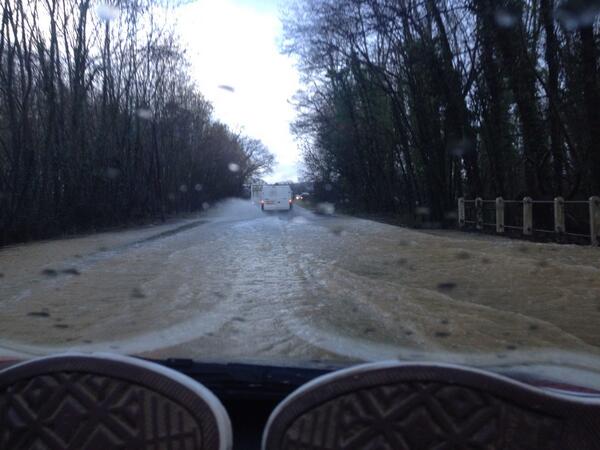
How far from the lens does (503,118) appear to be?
77.5ft

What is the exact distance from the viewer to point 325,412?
202cm

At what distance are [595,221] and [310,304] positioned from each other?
997 centimetres

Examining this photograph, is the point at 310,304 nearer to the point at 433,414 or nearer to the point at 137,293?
the point at 137,293

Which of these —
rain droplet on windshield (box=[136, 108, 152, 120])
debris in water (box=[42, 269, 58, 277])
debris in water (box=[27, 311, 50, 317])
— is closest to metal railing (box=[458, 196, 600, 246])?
debris in water (box=[42, 269, 58, 277])

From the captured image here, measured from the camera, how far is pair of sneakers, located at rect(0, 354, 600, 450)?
1973 mm

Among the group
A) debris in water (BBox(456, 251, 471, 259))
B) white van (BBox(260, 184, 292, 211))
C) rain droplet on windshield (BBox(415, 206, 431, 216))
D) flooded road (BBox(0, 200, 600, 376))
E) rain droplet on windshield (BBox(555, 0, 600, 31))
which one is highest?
rain droplet on windshield (BBox(555, 0, 600, 31))

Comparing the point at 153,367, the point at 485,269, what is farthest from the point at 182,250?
the point at 153,367

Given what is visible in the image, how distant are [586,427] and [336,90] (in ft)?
132

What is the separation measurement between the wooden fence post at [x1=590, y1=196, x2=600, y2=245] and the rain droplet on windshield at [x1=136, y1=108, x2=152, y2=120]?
2373cm

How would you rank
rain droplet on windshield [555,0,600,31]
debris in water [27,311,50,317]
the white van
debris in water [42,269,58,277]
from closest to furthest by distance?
1. debris in water [27,311,50,317]
2. debris in water [42,269,58,277]
3. rain droplet on windshield [555,0,600,31]
4. the white van

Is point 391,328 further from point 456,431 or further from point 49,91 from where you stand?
point 49,91

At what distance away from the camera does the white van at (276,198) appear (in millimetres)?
46469

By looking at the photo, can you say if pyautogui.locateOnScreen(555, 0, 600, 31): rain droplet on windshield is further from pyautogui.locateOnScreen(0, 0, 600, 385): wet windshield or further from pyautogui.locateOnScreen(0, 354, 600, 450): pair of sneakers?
pyautogui.locateOnScreen(0, 354, 600, 450): pair of sneakers

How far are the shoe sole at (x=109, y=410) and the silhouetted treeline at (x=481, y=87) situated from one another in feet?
55.5
